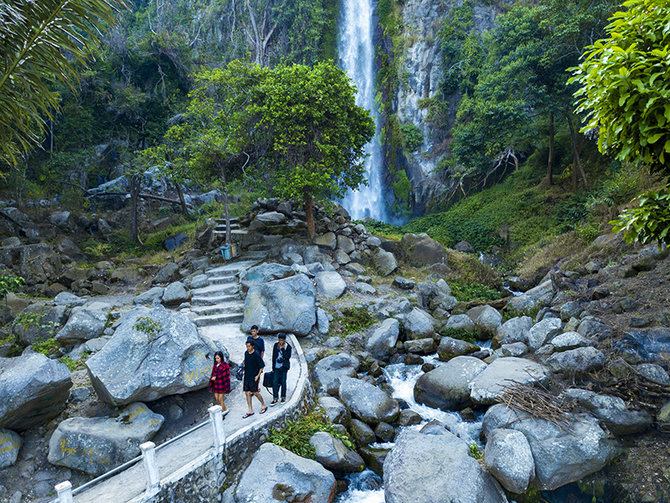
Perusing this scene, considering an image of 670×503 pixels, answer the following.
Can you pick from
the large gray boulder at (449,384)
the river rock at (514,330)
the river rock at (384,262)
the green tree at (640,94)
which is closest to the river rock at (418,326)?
the river rock at (514,330)

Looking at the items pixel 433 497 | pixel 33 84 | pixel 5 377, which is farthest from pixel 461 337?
pixel 33 84

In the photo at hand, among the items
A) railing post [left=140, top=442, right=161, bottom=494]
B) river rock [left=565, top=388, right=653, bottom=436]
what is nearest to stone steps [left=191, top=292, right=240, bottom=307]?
railing post [left=140, top=442, right=161, bottom=494]

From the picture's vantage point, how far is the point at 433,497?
5465 mm

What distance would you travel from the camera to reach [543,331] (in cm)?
964

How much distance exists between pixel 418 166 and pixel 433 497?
27.2m

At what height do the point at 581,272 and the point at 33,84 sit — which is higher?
the point at 33,84

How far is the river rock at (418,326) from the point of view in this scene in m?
11.6

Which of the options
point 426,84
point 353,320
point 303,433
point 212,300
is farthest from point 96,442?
point 426,84

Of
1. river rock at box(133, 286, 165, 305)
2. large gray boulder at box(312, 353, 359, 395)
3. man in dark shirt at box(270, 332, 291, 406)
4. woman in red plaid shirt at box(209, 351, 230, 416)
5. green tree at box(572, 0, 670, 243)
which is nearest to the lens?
green tree at box(572, 0, 670, 243)

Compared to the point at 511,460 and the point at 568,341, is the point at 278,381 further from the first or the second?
the point at 568,341

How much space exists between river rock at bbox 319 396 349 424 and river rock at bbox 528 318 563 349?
545 centimetres

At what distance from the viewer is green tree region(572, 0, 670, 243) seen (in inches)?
155

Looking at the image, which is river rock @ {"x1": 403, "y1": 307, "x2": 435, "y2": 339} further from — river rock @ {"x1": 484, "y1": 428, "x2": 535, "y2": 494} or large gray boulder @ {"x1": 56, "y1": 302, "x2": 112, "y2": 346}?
large gray boulder @ {"x1": 56, "y1": 302, "x2": 112, "y2": 346}

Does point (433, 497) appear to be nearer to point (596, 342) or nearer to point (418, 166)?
point (596, 342)
